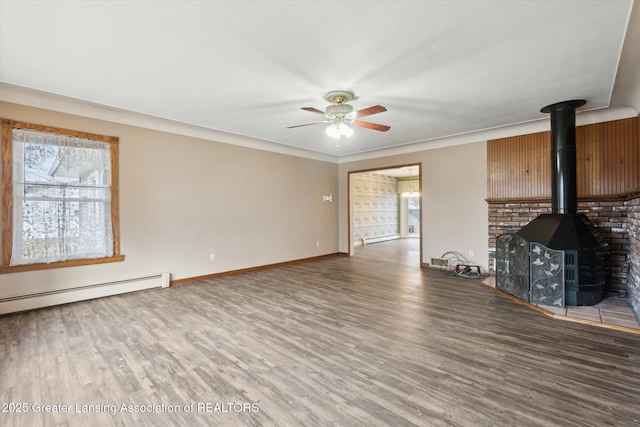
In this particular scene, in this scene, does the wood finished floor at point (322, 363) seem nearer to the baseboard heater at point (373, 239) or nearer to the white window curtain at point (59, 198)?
the white window curtain at point (59, 198)

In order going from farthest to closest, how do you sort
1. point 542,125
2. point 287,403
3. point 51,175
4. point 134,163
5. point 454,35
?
point 542,125
point 134,163
point 51,175
point 454,35
point 287,403

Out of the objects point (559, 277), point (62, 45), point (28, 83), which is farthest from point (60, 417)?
point (559, 277)

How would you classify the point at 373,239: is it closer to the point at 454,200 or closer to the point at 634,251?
the point at 454,200

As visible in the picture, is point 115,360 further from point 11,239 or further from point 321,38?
point 321,38

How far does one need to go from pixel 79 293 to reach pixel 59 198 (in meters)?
1.33

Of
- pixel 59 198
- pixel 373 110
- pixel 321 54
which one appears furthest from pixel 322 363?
pixel 59 198

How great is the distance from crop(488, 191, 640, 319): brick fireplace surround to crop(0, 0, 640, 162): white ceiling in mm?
1396

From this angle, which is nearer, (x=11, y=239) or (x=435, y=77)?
(x=435, y=77)

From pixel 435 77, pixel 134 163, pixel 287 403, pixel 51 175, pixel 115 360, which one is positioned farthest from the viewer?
pixel 134 163

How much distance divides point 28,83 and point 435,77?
4456mm

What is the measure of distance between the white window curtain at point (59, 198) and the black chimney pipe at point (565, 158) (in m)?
6.27

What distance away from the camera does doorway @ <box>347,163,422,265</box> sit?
10031 millimetres

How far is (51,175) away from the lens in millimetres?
3824

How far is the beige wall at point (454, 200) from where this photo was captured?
5.52 metres
